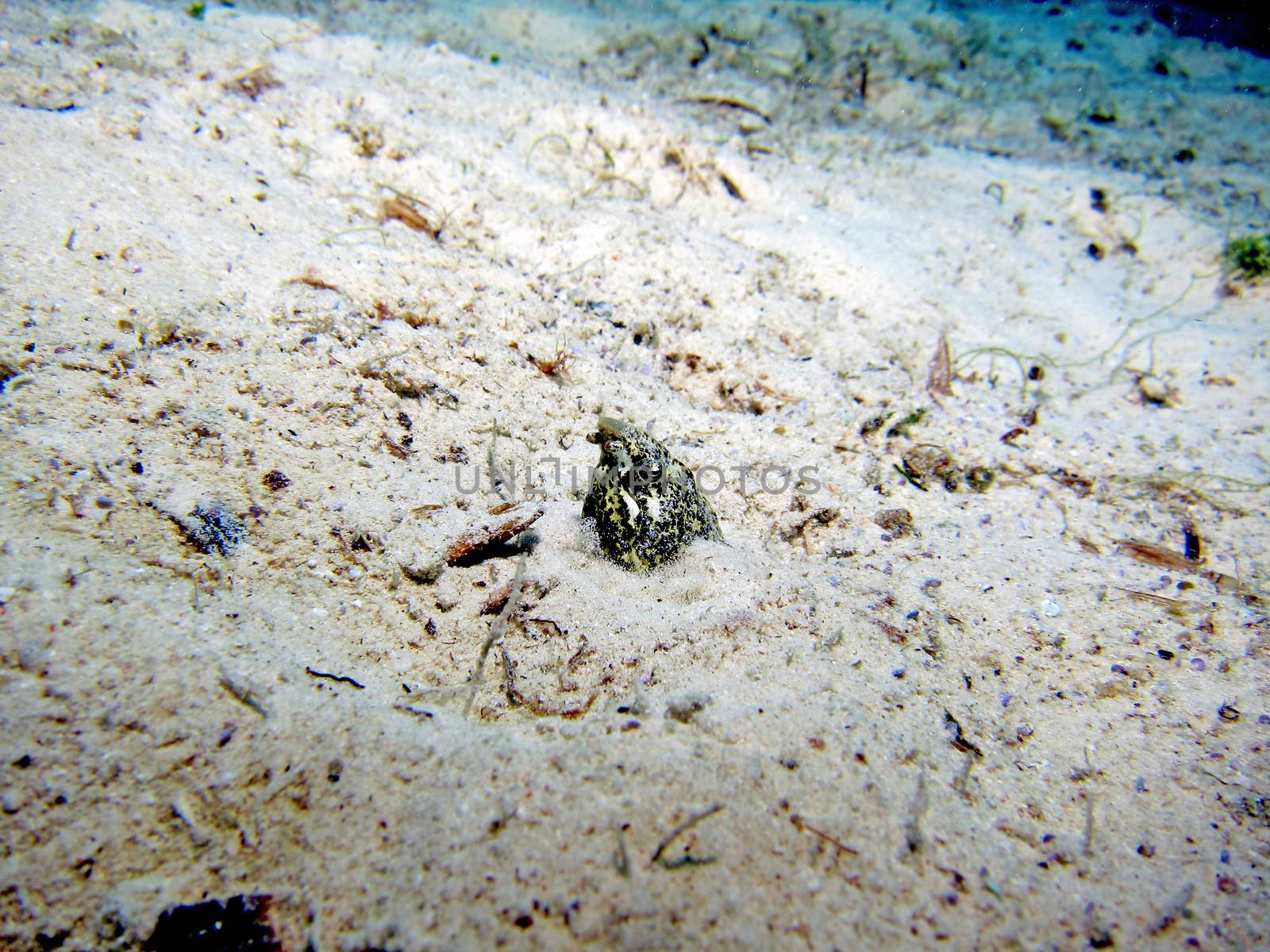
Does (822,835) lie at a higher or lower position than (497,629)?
higher


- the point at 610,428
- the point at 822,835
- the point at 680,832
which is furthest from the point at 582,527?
the point at 822,835

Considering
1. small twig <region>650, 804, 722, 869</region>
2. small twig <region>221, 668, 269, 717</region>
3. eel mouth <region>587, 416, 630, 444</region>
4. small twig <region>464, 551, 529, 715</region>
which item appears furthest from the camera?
eel mouth <region>587, 416, 630, 444</region>

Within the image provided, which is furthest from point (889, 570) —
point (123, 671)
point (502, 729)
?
point (123, 671)

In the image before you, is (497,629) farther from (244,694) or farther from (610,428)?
(610,428)

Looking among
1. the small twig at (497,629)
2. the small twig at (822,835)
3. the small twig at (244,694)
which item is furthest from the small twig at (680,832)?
the small twig at (244,694)

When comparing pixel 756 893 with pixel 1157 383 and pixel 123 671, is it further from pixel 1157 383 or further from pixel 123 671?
pixel 1157 383

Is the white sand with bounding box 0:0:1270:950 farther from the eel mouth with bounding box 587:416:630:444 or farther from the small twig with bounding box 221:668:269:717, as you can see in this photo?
the eel mouth with bounding box 587:416:630:444

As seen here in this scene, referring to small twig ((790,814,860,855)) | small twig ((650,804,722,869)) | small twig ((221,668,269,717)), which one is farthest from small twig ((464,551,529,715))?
small twig ((790,814,860,855))

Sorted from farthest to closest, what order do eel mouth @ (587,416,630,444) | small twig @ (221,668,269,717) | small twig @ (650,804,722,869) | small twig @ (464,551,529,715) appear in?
eel mouth @ (587,416,630,444)
small twig @ (464,551,529,715)
small twig @ (221,668,269,717)
small twig @ (650,804,722,869)
